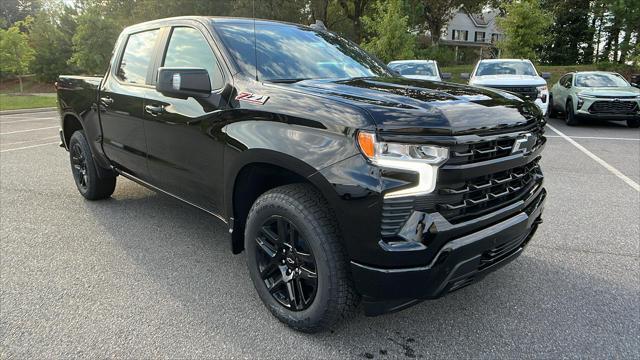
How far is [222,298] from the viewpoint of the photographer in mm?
3033

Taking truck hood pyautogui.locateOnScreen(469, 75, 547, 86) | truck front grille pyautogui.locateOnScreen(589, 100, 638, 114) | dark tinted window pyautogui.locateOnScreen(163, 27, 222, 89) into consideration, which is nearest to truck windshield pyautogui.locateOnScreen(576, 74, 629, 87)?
truck front grille pyautogui.locateOnScreen(589, 100, 638, 114)

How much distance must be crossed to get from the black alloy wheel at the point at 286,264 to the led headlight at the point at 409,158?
0.62 meters

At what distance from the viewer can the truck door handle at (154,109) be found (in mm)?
3405

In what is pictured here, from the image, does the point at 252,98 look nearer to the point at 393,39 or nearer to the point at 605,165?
the point at 605,165

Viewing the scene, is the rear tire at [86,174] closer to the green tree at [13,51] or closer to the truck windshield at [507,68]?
the truck windshield at [507,68]

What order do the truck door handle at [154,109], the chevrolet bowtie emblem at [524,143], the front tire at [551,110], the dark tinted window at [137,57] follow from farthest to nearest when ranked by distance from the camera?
the front tire at [551,110] → the dark tinted window at [137,57] → the truck door handle at [154,109] → the chevrolet bowtie emblem at [524,143]

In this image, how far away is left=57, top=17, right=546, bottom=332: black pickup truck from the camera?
83.5 inches

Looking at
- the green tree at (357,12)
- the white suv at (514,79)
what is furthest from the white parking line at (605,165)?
the green tree at (357,12)

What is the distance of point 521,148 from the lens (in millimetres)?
2529

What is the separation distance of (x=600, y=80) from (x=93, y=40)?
20879 mm

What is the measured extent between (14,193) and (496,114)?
18.4 ft

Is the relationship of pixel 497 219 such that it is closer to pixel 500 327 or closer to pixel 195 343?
pixel 500 327

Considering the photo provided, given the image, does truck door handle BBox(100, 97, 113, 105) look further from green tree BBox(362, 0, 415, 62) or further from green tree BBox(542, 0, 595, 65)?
green tree BBox(542, 0, 595, 65)

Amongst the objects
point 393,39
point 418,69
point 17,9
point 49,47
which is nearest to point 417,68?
point 418,69
